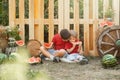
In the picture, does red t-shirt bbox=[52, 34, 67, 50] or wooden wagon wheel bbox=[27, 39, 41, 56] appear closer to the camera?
red t-shirt bbox=[52, 34, 67, 50]

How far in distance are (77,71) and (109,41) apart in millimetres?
1404

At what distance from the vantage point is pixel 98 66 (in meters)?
5.12

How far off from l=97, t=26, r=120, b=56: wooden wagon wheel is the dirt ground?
0.39 m

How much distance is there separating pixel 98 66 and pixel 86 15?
5.30 ft

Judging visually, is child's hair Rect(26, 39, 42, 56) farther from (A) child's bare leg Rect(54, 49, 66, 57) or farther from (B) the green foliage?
(B) the green foliage

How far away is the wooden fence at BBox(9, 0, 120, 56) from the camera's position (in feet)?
20.4

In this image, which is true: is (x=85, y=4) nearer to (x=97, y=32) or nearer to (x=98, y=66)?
(x=97, y=32)

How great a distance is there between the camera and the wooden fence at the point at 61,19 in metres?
6.21

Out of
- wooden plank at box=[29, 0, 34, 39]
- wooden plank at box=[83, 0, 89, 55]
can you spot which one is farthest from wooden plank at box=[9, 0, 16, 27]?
wooden plank at box=[83, 0, 89, 55]

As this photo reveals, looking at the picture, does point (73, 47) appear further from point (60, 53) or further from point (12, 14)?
point (12, 14)

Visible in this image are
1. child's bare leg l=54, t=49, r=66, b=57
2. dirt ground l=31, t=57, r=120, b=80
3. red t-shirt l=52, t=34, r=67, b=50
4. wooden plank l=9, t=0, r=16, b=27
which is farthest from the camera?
wooden plank l=9, t=0, r=16, b=27

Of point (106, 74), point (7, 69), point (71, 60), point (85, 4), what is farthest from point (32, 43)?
point (7, 69)

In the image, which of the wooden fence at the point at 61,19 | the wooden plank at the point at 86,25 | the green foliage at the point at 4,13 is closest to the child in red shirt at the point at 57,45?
the wooden fence at the point at 61,19

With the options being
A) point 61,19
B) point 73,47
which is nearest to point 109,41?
point 73,47
